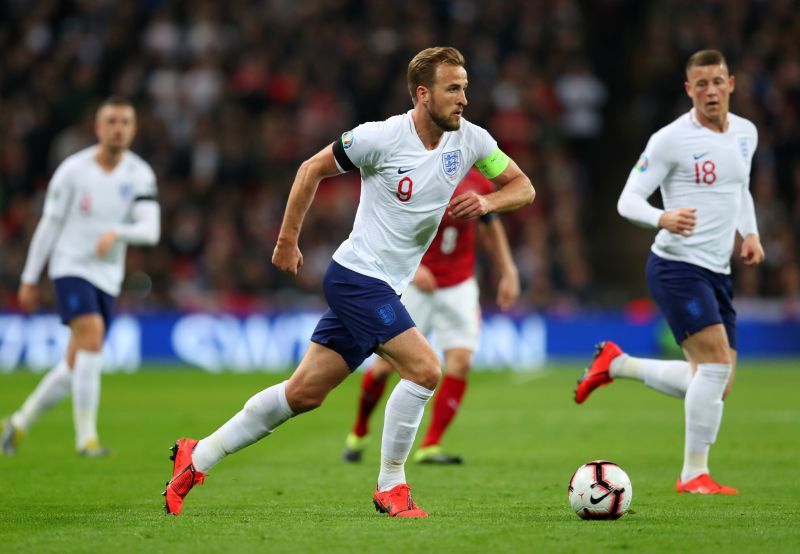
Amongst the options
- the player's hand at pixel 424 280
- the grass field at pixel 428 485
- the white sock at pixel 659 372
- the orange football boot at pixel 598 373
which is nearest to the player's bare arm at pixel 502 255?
the player's hand at pixel 424 280

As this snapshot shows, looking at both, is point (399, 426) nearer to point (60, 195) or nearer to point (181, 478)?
point (181, 478)

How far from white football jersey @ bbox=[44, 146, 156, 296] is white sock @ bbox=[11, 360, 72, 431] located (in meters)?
0.80

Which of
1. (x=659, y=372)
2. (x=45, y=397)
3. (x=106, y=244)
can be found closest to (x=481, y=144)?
(x=659, y=372)

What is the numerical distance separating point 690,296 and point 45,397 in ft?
18.0

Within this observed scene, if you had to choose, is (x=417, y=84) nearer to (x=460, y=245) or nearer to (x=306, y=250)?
(x=460, y=245)

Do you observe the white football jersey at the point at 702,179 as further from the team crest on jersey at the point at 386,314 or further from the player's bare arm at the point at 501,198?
the team crest on jersey at the point at 386,314

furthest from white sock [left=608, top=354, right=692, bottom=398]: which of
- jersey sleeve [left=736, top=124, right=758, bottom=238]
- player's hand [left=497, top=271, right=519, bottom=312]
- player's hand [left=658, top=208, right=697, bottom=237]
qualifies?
player's hand [left=497, top=271, right=519, bottom=312]

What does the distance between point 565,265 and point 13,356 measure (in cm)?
932

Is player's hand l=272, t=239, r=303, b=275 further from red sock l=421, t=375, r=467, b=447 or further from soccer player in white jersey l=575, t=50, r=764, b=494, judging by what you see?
red sock l=421, t=375, r=467, b=447

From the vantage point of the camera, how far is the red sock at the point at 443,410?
33.6 ft

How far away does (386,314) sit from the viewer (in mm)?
6852

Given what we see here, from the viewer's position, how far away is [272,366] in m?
20.8

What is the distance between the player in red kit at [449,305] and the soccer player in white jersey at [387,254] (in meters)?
3.19

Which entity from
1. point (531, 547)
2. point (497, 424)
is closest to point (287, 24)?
point (497, 424)
